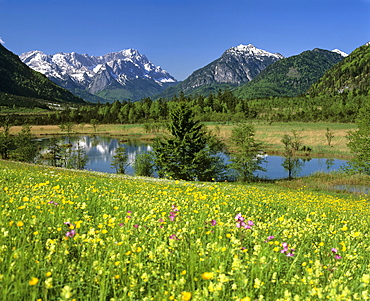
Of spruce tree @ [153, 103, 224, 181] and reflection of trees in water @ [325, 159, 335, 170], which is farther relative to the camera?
reflection of trees in water @ [325, 159, 335, 170]

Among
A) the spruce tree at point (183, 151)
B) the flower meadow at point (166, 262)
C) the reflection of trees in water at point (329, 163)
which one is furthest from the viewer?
the reflection of trees in water at point (329, 163)

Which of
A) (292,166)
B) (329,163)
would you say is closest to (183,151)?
(292,166)

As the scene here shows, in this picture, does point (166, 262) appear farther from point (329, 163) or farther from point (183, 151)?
point (329, 163)

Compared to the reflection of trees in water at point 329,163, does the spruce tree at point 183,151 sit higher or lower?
higher

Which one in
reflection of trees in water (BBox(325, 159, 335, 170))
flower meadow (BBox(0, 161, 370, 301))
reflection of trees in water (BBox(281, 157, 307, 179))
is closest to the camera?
flower meadow (BBox(0, 161, 370, 301))

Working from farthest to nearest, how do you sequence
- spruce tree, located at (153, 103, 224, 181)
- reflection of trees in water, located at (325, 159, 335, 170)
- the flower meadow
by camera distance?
reflection of trees in water, located at (325, 159, 335, 170) < spruce tree, located at (153, 103, 224, 181) < the flower meadow

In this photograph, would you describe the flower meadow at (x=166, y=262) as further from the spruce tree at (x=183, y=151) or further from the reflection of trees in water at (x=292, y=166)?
the reflection of trees in water at (x=292, y=166)

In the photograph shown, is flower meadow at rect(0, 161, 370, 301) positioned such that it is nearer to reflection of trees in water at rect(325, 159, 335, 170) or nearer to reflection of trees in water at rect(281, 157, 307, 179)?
reflection of trees in water at rect(281, 157, 307, 179)

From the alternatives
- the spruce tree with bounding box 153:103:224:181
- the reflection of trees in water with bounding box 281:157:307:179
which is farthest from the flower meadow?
the reflection of trees in water with bounding box 281:157:307:179

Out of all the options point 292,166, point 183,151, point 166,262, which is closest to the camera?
point 166,262

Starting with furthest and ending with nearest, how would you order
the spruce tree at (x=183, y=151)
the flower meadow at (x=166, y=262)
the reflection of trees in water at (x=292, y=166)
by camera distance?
the reflection of trees in water at (x=292, y=166)
the spruce tree at (x=183, y=151)
the flower meadow at (x=166, y=262)

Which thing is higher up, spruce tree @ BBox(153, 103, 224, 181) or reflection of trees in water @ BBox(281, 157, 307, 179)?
spruce tree @ BBox(153, 103, 224, 181)

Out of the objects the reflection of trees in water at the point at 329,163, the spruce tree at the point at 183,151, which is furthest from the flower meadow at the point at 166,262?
the reflection of trees in water at the point at 329,163

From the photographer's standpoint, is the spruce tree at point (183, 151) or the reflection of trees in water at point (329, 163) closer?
the spruce tree at point (183, 151)
